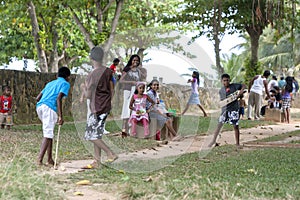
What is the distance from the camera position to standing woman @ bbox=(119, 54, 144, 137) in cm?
1057

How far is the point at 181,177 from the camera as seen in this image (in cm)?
696

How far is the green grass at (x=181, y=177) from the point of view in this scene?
568 cm

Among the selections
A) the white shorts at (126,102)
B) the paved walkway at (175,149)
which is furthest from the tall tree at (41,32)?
the paved walkway at (175,149)

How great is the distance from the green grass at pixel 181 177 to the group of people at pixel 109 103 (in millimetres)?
533

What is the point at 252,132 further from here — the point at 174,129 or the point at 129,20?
the point at 129,20

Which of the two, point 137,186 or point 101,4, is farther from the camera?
point 101,4

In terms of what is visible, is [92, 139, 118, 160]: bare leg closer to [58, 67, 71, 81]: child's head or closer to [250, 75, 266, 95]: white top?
[58, 67, 71, 81]: child's head

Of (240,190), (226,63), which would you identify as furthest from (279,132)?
(226,63)

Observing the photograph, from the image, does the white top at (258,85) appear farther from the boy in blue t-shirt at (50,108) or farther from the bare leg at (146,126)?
the boy in blue t-shirt at (50,108)

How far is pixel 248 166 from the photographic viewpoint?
799cm

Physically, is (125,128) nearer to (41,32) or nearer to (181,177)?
(181,177)

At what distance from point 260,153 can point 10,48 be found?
26733 mm

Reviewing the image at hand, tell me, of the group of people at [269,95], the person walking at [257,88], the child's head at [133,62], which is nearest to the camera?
the child's head at [133,62]

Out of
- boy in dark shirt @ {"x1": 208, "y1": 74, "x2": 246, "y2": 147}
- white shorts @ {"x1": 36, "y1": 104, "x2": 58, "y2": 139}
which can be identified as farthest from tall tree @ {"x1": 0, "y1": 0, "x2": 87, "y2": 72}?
white shorts @ {"x1": 36, "y1": 104, "x2": 58, "y2": 139}
